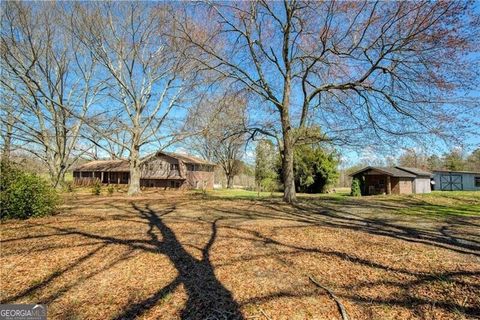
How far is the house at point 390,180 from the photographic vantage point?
27438 mm

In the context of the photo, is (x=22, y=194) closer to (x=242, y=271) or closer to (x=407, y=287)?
(x=242, y=271)

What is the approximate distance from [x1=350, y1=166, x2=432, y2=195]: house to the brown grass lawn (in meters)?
22.8

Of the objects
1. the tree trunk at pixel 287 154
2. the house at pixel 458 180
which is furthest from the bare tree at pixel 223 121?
the house at pixel 458 180

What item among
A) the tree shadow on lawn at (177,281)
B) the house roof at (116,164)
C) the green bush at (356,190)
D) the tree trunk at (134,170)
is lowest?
the tree shadow on lawn at (177,281)

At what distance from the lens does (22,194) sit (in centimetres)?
783

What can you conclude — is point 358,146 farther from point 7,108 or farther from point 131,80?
point 7,108

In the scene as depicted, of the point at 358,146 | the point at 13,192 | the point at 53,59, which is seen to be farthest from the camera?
the point at 53,59

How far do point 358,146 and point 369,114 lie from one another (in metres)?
1.42

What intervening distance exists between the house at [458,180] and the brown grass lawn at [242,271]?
3537cm

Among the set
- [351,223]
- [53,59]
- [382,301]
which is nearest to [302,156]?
[351,223]

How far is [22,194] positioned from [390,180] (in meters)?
29.6

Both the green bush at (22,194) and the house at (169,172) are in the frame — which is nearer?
the green bush at (22,194)

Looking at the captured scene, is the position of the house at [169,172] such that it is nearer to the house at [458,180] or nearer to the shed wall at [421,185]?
the shed wall at [421,185]

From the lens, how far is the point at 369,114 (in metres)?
10.9
